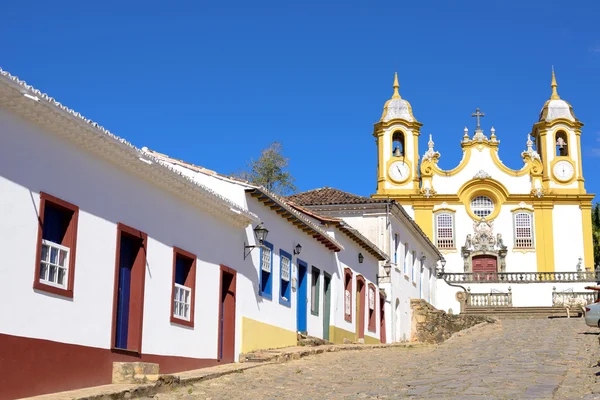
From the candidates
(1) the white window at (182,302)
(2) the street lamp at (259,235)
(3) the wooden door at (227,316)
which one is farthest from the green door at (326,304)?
(1) the white window at (182,302)

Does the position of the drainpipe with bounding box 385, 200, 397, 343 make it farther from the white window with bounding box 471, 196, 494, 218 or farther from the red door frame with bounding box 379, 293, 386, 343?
the white window with bounding box 471, 196, 494, 218

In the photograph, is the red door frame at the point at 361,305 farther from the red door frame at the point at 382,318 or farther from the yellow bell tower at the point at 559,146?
the yellow bell tower at the point at 559,146

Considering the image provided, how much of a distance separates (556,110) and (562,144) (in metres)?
2.21

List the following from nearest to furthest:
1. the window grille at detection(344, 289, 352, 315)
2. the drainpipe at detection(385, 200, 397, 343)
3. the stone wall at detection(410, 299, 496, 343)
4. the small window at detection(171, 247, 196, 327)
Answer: the small window at detection(171, 247, 196, 327), the window grille at detection(344, 289, 352, 315), the drainpipe at detection(385, 200, 397, 343), the stone wall at detection(410, 299, 496, 343)

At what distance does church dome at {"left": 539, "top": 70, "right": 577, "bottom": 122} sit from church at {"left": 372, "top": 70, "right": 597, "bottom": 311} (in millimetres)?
88

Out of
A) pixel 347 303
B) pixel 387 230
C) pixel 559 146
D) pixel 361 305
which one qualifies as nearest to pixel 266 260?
pixel 347 303

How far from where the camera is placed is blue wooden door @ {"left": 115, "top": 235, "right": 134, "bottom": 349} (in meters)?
13.2

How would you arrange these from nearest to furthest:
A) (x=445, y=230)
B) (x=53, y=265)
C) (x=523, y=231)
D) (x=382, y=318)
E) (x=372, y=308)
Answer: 1. (x=53, y=265)
2. (x=372, y=308)
3. (x=382, y=318)
4. (x=523, y=231)
5. (x=445, y=230)

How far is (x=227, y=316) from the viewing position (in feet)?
56.1

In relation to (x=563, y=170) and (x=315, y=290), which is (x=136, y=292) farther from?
(x=563, y=170)

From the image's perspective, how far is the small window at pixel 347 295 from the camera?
82.2 ft

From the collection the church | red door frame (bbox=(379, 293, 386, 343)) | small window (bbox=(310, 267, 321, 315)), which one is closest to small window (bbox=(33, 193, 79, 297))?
small window (bbox=(310, 267, 321, 315))

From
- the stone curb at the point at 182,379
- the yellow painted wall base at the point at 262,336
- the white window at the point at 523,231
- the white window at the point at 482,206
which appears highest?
the white window at the point at 482,206

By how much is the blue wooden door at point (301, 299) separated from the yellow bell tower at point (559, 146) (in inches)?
1302
